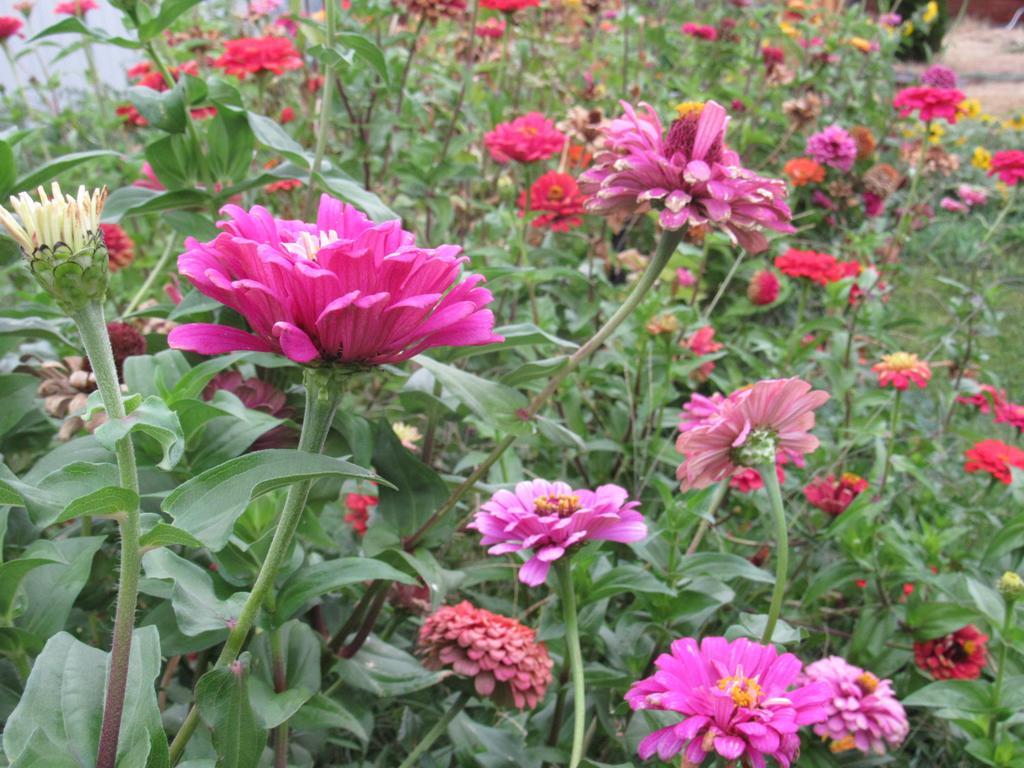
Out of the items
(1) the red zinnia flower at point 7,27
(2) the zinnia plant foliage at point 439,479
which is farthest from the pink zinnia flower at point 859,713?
(1) the red zinnia flower at point 7,27

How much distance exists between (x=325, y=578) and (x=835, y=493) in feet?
3.25

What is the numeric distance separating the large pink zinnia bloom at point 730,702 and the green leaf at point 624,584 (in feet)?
0.50

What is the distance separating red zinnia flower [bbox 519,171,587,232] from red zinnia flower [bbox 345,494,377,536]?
682 mm

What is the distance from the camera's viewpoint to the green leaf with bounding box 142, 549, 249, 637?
66cm

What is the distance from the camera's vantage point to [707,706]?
0.71m

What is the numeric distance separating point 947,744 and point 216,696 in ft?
3.53

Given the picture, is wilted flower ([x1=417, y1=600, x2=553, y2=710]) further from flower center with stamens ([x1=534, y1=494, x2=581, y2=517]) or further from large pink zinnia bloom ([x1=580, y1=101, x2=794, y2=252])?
large pink zinnia bloom ([x1=580, y1=101, x2=794, y2=252])

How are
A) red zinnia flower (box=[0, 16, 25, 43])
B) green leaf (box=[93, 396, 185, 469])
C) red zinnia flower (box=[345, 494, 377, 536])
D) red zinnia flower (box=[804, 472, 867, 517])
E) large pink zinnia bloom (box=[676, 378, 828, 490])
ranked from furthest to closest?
red zinnia flower (box=[0, 16, 25, 43]) < red zinnia flower (box=[804, 472, 867, 517]) < red zinnia flower (box=[345, 494, 377, 536]) < large pink zinnia bloom (box=[676, 378, 828, 490]) < green leaf (box=[93, 396, 185, 469])

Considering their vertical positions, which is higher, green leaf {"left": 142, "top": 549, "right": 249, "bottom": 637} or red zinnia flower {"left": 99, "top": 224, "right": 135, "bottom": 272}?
green leaf {"left": 142, "top": 549, "right": 249, "bottom": 637}

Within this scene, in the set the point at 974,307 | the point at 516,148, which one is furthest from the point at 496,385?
the point at 974,307

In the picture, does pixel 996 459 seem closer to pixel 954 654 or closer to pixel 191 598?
pixel 954 654

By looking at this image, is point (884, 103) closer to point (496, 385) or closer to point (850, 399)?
point (850, 399)

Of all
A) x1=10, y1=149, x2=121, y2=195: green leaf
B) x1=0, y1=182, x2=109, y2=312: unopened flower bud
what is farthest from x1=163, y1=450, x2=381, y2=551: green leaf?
x1=10, y1=149, x2=121, y2=195: green leaf

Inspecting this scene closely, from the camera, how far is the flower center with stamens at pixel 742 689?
71 cm
